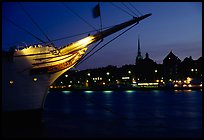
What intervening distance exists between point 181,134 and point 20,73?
402 inches

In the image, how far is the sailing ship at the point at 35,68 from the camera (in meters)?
21.4

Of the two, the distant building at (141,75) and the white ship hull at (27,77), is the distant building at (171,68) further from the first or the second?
the white ship hull at (27,77)

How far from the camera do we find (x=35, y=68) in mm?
22516

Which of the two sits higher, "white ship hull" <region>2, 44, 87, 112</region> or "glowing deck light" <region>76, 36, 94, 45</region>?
"glowing deck light" <region>76, 36, 94, 45</region>

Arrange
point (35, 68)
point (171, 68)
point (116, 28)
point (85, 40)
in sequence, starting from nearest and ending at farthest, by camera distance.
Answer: point (116, 28) → point (35, 68) → point (85, 40) → point (171, 68)

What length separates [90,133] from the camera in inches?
798

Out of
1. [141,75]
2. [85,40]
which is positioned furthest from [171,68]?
[85,40]

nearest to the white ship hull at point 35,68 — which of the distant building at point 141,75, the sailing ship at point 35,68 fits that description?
the sailing ship at point 35,68

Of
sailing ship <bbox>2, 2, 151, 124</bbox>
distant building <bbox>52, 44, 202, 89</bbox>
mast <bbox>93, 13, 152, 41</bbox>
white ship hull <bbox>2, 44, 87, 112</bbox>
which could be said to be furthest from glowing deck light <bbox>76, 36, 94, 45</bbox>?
distant building <bbox>52, 44, 202, 89</bbox>

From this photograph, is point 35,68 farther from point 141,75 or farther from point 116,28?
point 141,75

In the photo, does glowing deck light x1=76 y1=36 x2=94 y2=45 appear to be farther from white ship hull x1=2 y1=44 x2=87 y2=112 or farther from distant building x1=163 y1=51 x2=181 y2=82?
distant building x1=163 y1=51 x2=181 y2=82

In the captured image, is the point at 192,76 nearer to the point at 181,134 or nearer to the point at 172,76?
the point at 172,76

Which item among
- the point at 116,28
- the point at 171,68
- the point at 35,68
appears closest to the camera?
the point at 116,28

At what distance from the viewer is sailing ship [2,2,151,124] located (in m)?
21.4
